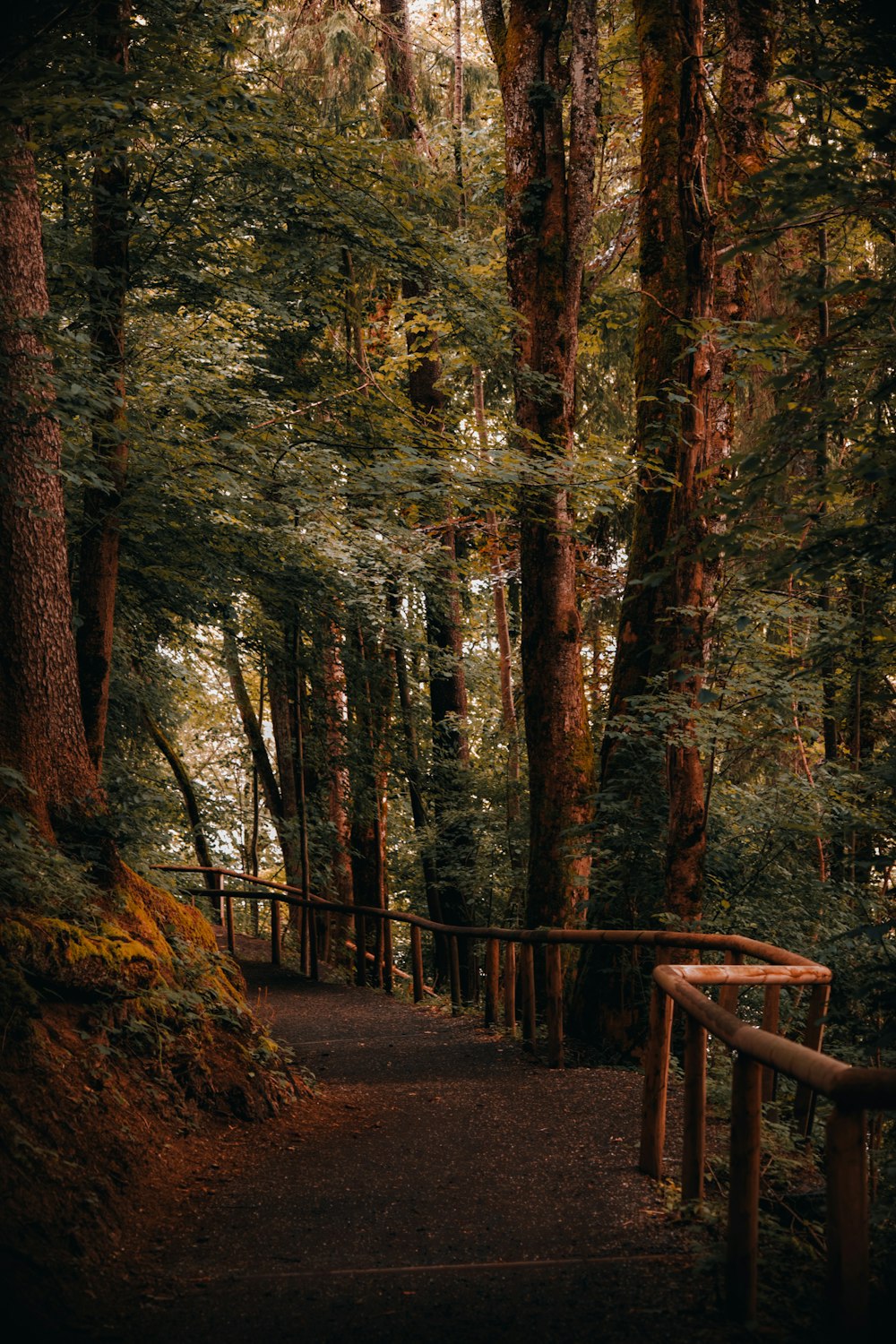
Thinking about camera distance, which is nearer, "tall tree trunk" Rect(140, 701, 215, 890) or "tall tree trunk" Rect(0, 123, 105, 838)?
"tall tree trunk" Rect(0, 123, 105, 838)

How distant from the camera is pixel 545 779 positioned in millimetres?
9680

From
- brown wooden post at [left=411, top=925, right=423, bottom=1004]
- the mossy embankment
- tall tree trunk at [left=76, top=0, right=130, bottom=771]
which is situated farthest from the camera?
brown wooden post at [left=411, top=925, right=423, bottom=1004]

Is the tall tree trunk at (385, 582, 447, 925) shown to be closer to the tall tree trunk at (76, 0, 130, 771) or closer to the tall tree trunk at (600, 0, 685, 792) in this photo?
the tall tree trunk at (600, 0, 685, 792)

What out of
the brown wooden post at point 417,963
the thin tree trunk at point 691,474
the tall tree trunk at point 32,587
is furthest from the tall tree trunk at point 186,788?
the thin tree trunk at point 691,474

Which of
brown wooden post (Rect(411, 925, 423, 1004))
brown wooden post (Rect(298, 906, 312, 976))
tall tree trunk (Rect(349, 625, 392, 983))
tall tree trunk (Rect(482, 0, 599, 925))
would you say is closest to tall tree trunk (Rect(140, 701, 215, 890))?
brown wooden post (Rect(298, 906, 312, 976))

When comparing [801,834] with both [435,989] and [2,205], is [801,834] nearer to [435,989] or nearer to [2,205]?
[2,205]

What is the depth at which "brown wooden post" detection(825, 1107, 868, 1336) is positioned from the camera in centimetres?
258

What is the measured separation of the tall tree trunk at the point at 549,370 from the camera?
31.4ft

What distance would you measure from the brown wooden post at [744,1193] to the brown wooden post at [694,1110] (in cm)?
64

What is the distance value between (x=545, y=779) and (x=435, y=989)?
871 centimetres

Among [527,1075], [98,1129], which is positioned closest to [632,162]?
[527,1075]

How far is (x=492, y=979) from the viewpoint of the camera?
995 cm

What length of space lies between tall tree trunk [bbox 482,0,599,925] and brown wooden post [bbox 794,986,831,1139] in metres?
3.63

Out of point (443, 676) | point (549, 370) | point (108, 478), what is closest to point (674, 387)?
point (549, 370)
